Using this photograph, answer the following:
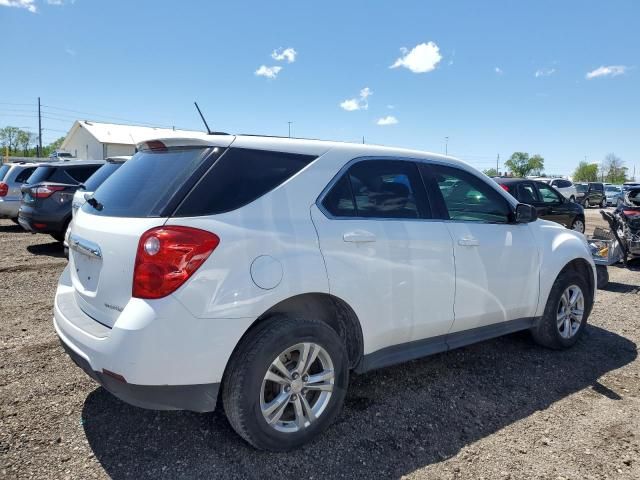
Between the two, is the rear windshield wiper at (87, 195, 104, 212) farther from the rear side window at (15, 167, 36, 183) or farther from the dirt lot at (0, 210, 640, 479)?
the rear side window at (15, 167, 36, 183)

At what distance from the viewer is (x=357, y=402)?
3348 millimetres

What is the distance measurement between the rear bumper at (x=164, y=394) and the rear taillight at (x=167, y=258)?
0.46m

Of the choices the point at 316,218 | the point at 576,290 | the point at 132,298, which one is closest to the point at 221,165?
the point at 316,218

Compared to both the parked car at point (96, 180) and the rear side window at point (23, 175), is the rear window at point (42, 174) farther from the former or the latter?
the rear side window at point (23, 175)

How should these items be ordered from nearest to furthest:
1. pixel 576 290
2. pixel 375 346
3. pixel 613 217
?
pixel 375 346 → pixel 576 290 → pixel 613 217

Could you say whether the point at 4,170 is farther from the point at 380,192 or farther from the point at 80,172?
the point at 380,192

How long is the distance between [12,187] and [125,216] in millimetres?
10503

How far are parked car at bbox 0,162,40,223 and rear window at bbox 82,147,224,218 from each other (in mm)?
9588

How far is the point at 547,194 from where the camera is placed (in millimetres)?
11984

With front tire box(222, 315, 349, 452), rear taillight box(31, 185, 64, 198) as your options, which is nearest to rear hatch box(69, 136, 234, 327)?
front tire box(222, 315, 349, 452)

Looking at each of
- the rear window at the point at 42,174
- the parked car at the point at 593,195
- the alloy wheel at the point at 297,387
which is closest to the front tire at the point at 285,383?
the alloy wheel at the point at 297,387

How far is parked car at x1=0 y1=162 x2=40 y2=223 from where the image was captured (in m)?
10.9

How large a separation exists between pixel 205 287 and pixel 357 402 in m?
1.62

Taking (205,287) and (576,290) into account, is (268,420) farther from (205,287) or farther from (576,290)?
(576,290)
